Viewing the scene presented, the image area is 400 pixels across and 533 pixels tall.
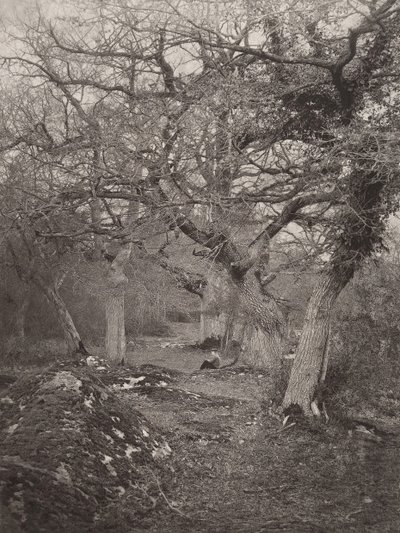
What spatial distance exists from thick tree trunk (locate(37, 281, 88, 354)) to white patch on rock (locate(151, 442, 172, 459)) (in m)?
12.6

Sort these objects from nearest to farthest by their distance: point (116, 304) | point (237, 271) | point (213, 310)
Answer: point (237, 271) → point (116, 304) → point (213, 310)

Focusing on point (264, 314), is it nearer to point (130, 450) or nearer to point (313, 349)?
point (313, 349)

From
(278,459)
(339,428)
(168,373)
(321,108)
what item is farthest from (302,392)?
(168,373)

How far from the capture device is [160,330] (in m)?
35.8

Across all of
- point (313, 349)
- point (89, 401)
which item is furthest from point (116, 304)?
point (89, 401)

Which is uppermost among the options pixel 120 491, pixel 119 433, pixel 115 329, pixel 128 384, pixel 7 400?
pixel 115 329

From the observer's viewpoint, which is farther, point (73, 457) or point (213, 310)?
point (213, 310)

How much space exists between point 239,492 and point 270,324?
5.89m

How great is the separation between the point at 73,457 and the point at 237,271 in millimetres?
6885

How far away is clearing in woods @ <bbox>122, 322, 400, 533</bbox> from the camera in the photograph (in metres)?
6.16

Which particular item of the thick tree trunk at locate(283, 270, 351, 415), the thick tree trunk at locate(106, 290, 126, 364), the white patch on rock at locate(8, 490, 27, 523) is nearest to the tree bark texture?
the thick tree trunk at locate(283, 270, 351, 415)

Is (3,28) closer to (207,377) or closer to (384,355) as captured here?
(207,377)

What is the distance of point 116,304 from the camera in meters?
20.2

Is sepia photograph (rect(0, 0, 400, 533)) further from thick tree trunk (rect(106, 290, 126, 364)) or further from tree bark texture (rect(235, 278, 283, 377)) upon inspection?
thick tree trunk (rect(106, 290, 126, 364))
